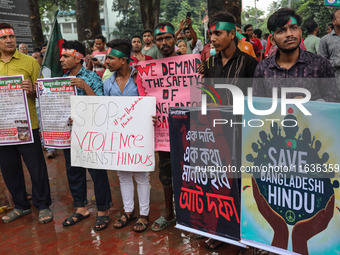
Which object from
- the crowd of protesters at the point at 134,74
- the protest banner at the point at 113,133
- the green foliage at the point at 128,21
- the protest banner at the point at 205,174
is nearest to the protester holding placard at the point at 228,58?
the crowd of protesters at the point at 134,74

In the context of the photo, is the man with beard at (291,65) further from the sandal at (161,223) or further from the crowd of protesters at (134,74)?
the sandal at (161,223)

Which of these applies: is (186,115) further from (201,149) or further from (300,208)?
(300,208)

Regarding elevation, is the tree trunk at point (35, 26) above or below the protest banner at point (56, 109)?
above

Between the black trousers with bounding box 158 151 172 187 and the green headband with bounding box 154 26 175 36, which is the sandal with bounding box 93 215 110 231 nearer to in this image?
the black trousers with bounding box 158 151 172 187

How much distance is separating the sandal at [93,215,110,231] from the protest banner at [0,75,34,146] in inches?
53.5

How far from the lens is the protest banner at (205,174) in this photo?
312cm

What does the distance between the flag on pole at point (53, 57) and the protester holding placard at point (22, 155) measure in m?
0.16

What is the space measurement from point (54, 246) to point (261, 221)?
2.35 m

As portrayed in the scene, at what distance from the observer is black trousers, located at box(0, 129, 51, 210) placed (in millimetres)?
4539

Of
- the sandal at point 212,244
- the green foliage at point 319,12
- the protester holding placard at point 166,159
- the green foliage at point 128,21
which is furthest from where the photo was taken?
the green foliage at point 128,21

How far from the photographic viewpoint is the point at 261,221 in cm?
294

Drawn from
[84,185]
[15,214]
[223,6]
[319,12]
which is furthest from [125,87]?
[319,12]

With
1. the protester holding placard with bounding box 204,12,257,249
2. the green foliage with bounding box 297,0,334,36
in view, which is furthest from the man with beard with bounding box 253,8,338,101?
the green foliage with bounding box 297,0,334,36

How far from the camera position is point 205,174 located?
3285 mm
